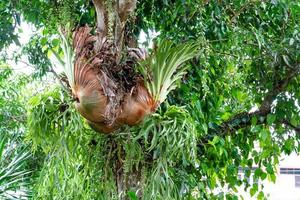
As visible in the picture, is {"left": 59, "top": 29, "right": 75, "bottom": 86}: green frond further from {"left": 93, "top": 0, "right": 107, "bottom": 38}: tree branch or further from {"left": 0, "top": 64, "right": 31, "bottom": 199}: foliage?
{"left": 0, "top": 64, "right": 31, "bottom": 199}: foliage

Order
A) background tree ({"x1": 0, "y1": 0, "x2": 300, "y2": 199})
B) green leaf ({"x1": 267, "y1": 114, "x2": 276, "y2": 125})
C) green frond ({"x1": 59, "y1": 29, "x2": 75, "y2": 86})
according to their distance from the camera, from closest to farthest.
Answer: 1. green frond ({"x1": 59, "y1": 29, "x2": 75, "y2": 86})
2. background tree ({"x1": 0, "y1": 0, "x2": 300, "y2": 199})
3. green leaf ({"x1": 267, "y1": 114, "x2": 276, "y2": 125})

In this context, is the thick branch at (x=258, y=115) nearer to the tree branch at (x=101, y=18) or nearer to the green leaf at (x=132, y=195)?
the green leaf at (x=132, y=195)

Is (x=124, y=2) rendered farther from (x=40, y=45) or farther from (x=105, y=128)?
(x=40, y=45)

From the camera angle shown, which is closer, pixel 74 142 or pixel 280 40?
pixel 74 142

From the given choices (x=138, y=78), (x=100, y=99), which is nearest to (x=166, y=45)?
(x=138, y=78)

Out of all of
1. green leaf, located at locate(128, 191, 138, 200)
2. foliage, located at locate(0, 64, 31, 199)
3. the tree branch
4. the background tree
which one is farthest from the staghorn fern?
the tree branch

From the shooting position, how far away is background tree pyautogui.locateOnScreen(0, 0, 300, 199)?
1327 millimetres

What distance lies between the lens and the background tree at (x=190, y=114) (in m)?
1.33

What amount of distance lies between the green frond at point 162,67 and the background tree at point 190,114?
82 millimetres

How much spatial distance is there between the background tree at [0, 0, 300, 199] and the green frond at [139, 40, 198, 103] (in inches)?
3.2

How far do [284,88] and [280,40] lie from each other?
191mm

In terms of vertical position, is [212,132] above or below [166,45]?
below

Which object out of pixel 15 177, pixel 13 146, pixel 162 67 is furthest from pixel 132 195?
pixel 13 146

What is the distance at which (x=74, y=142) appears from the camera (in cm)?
135
